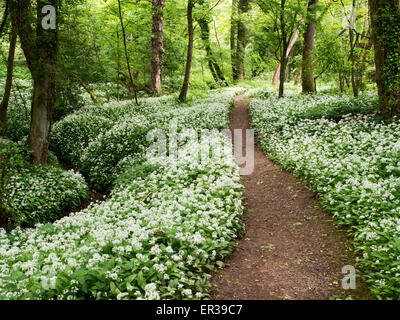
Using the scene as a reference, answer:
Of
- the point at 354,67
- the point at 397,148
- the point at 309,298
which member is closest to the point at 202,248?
the point at 309,298

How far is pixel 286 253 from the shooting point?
560 cm

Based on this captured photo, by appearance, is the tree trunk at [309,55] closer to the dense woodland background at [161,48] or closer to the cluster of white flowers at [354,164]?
the dense woodland background at [161,48]

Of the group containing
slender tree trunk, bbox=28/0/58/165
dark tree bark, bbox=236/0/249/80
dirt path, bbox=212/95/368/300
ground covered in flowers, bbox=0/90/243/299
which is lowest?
dirt path, bbox=212/95/368/300

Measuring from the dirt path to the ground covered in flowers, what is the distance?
1.23 ft

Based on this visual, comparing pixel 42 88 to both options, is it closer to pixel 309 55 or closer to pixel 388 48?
pixel 388 48

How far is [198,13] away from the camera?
17844 millimetres

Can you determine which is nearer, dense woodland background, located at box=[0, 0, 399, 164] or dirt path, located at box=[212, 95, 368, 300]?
dirt path, located at box=[212, 95, 368, 300]

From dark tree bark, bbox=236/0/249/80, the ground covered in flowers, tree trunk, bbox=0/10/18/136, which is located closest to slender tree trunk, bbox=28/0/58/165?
tree trunk, bbox=0/10/18/136

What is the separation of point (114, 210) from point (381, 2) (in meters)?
10.5

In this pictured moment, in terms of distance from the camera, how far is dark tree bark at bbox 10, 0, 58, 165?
9766mm

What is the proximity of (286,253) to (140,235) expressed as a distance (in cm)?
273

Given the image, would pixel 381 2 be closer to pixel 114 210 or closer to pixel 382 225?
pixel 382 225

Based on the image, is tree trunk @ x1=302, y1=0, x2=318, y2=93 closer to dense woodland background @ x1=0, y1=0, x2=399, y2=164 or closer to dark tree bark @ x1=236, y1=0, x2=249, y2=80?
dense woodland background @ x1=0, y1=0, x2=399, y2=164

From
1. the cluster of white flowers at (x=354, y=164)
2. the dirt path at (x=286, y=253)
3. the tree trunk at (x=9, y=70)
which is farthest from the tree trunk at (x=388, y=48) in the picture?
the tree trunk at (x=9, y=70)
